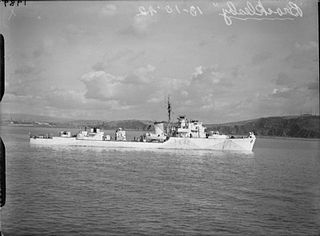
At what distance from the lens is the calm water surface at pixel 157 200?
653 centimetres

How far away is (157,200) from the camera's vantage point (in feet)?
26.6

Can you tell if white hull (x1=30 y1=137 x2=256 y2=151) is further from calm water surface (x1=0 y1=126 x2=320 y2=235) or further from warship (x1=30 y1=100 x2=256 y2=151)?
calm water surface (x1=0 y1=126 x2=320 y2=235)

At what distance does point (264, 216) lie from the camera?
707 centimetres

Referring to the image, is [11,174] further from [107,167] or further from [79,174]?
[107,167]

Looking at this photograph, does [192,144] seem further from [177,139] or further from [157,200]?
[157,200]

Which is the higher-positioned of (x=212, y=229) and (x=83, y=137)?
(x=83, y=137)

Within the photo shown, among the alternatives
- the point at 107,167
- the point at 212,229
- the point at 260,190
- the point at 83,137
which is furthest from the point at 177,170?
the point at 83,137

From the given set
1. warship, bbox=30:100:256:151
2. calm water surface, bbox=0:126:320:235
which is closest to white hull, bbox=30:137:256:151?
warship, bbox=30:100:256:151

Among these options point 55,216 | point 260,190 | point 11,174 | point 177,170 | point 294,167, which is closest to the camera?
point 55,216

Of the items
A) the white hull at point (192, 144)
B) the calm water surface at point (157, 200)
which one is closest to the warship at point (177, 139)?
the white hull at point (192, 144)

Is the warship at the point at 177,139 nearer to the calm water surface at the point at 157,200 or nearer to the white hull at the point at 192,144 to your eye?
the white hull at the point at 192,144

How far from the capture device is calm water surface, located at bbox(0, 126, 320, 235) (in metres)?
6.53

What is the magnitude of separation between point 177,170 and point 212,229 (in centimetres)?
516

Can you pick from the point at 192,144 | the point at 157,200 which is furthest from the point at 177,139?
the point at 157,200
